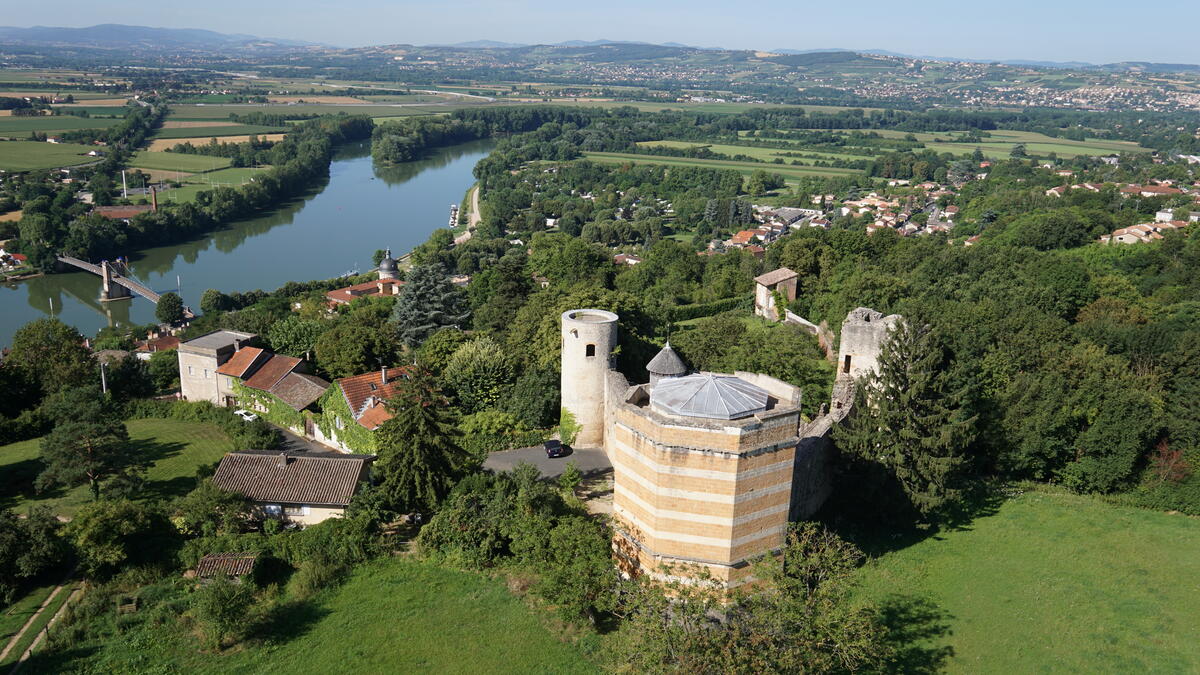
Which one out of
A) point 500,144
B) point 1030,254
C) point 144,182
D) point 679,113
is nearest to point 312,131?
point 500,144

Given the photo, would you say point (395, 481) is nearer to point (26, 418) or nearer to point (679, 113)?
point (26, 418)

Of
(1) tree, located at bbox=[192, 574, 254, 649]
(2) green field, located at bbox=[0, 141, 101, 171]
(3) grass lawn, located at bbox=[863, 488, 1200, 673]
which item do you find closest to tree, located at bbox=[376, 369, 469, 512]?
(1) tree, located at bbox=[192, 574, 254, 649]

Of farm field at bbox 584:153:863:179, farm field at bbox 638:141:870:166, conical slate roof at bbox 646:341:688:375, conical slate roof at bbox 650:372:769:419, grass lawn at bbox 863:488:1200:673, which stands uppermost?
conical slate roof at bbox 650:372:769:419

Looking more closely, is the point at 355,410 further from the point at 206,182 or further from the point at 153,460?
the point at 206,182

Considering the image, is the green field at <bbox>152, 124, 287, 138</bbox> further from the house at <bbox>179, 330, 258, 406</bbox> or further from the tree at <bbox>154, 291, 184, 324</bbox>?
the house at <bbox>179, 330, 258, 406</bbox>

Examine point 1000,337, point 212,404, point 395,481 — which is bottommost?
point 212,404

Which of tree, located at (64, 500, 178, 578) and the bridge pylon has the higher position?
tree, located at (64, 500, 178, 578)
